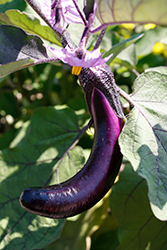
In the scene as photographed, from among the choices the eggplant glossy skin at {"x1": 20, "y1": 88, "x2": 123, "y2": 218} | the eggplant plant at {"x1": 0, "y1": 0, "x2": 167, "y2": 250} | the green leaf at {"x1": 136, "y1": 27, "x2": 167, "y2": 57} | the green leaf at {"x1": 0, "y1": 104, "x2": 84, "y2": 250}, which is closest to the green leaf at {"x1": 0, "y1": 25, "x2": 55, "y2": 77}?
the eggplant plant at {"x1": 0, "y1": 0, "x2": 167, "y2": 250}

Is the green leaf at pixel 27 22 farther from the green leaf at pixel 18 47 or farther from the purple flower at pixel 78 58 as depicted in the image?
the purple flower at pixel 78 58

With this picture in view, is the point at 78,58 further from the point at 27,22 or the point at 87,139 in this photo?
the point at 87,139

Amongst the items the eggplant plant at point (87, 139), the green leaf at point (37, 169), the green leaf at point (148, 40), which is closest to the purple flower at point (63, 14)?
the eggplant plant at point (87, 139)

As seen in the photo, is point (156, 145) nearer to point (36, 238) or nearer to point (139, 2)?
point (139, 2)

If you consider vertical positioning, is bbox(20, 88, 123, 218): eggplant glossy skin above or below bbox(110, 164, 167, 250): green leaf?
above

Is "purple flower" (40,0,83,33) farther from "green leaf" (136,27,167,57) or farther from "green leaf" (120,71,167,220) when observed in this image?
"green leaf" (136,27,167,57)

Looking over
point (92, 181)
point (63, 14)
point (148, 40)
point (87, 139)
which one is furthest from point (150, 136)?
point (148, 40)
